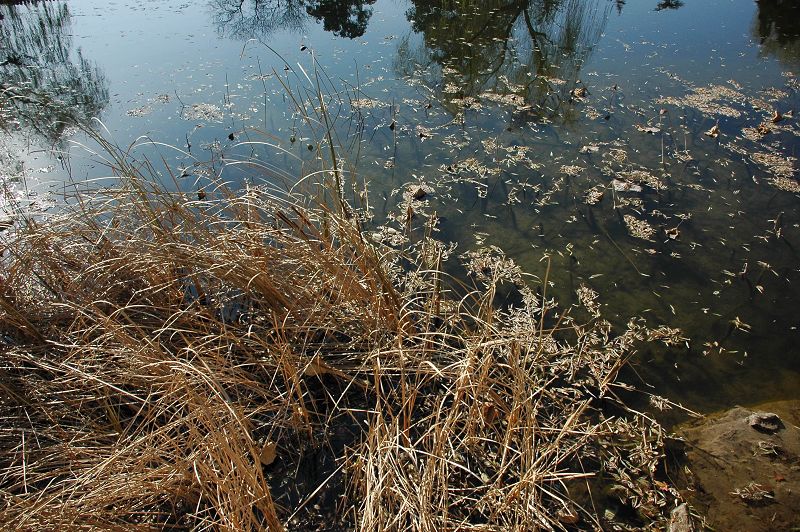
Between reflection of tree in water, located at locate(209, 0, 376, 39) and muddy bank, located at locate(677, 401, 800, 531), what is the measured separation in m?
5.46

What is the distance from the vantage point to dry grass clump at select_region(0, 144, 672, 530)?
5.43ft

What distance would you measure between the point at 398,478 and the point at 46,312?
64.7 inches

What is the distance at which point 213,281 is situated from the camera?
8.29 feet

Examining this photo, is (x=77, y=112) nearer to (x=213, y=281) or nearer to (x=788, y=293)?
(x=213, y=281)

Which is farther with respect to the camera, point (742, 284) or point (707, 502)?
point (742, 284)

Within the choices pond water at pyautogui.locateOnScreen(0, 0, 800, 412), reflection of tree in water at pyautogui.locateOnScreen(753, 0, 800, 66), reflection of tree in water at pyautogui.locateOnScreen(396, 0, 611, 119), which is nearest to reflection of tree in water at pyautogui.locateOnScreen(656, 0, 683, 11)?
pond water at pyautogui.locateOnScreen(0, 0, 800, 412)

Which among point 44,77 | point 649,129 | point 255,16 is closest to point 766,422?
point 649,129

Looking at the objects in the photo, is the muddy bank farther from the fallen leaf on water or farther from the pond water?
the fallen leaf on water

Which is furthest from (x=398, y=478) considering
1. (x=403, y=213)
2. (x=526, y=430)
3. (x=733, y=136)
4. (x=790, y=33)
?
(x=790, y=33)

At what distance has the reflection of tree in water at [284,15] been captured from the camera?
6.35 m

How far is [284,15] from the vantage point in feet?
22.4

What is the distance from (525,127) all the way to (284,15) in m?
4.11

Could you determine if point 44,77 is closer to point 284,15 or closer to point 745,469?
point 284,15

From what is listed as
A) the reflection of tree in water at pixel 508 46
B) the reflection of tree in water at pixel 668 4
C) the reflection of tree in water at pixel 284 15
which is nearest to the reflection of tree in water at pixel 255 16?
the reflection of tree in water at pixel 284 15
